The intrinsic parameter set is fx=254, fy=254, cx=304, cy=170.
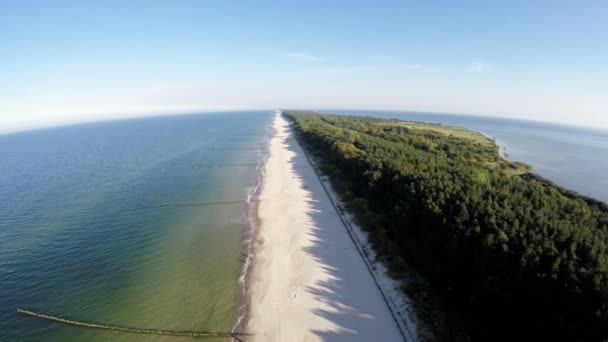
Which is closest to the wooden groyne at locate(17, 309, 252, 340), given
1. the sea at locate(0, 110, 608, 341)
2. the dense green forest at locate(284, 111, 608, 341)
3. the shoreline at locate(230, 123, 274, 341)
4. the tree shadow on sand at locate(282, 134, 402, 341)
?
the sea at locate(0, 110, 608, 341)

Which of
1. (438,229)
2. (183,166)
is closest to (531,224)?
(438,229)

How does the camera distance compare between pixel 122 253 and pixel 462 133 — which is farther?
pixel 462 133

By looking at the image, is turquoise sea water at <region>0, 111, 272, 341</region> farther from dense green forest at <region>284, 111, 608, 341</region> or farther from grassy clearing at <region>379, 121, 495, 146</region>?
grassy clearing at <region>379, 121, 495, 146</region>

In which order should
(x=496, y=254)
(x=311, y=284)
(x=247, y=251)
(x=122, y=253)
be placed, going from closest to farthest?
(x=496, y=254)
(x=311, y=284)
(x=247, y=251)
(x=122, y=253)

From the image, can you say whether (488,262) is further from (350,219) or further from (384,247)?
(350,219)

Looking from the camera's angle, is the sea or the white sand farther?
the sea

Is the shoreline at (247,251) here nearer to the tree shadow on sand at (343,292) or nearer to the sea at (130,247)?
the sea at (130,247)

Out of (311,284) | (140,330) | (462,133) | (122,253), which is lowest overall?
(140,330)

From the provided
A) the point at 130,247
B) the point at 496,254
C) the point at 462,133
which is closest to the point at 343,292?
the point at 496,254

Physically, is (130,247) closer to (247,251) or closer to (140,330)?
(140,330)
